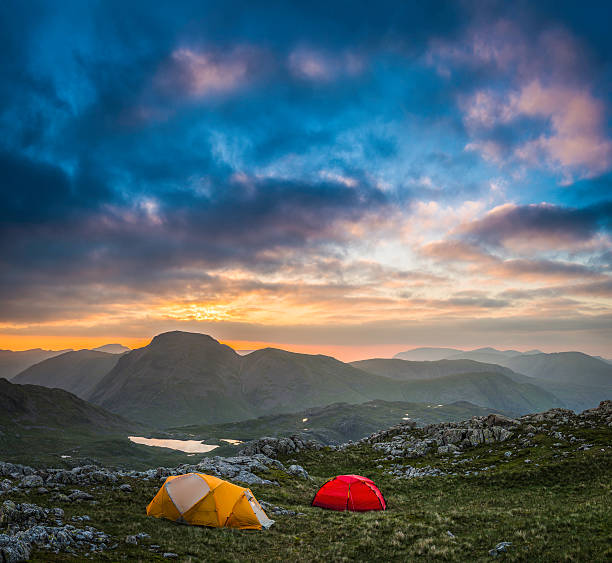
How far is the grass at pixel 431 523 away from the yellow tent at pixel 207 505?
96cm

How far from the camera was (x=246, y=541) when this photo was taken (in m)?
22.0

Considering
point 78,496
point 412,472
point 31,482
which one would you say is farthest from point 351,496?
point 31,482

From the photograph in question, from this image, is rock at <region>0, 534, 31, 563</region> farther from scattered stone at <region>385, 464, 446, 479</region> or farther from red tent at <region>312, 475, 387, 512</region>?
scattered stone at <region>385, 464, 446, 479</region>

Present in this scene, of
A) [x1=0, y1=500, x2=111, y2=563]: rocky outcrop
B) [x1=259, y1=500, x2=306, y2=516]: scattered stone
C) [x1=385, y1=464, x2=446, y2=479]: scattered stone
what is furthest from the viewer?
[x1=385, y1=464, x2=446, y2=479]: scattered stone

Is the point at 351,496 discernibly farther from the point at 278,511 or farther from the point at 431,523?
the point at 431,523

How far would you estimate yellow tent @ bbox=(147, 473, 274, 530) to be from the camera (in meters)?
24.4

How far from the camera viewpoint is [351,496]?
104 ft

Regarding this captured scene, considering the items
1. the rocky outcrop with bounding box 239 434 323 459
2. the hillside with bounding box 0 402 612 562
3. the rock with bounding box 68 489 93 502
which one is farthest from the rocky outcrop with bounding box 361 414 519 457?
the rock with bounding box 68 489 93 502

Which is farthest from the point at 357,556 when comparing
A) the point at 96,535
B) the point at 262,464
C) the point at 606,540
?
the point at 262,464

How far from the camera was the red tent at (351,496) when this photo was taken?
31.4 m

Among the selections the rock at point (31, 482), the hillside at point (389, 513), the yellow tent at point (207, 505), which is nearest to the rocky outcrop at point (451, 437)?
the hillside at point (389, 513)

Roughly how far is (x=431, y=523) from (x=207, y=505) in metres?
15.2

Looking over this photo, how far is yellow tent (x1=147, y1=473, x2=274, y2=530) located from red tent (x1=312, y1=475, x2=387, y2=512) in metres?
8.00

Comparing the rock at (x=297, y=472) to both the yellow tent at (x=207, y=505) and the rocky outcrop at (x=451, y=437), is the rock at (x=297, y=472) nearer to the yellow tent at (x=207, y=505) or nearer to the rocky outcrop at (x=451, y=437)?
the rocky outcrop at (x=451, y=437)
